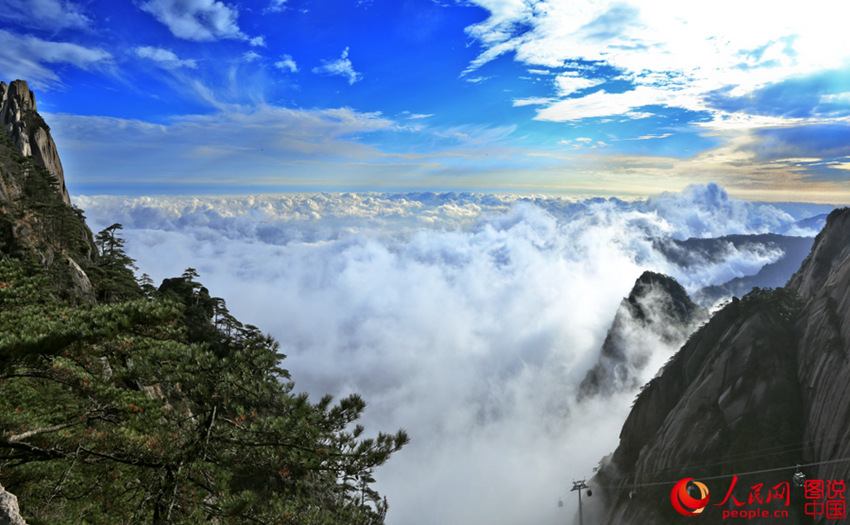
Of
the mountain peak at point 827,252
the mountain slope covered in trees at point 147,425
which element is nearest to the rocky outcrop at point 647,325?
the mountain peak at point 827,252

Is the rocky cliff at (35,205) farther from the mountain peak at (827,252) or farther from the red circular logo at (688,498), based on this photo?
the mountain peak at (827,252)

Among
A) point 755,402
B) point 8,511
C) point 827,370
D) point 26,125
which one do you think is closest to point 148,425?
point 8,511

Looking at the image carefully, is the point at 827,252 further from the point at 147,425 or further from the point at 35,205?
the point at 35,205

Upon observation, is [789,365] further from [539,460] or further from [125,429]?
[539,460]

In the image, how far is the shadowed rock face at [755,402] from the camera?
3744cm

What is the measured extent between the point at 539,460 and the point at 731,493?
115338 mm

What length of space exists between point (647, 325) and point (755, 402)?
271 ft

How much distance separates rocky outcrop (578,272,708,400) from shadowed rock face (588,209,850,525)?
6200 centimetres

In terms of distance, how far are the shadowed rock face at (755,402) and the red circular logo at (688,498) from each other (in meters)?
0.71

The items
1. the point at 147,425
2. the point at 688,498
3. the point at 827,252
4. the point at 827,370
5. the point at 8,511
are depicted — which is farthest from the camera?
the point at 827,252

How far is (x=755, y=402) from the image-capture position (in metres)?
43.7

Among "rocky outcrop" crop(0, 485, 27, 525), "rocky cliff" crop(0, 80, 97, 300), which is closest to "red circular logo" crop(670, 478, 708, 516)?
"rocky outcrop" crop(0, 485, 27, 525)

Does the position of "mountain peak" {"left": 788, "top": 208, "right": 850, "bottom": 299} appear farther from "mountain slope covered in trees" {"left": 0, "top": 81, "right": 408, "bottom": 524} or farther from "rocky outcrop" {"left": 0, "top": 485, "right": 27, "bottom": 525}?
"rocky outcrop" {"left": 0, "top": 485, "right": 27, "bottom": 525}

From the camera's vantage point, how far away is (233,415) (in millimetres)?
10586
